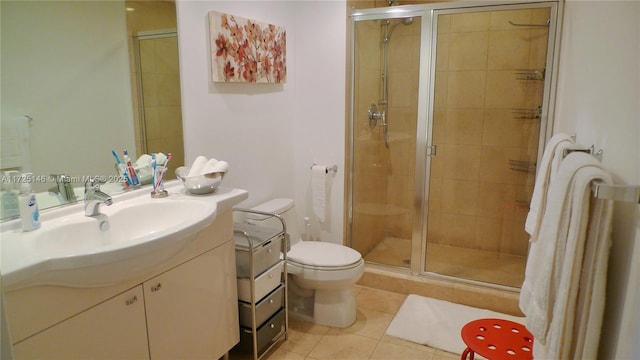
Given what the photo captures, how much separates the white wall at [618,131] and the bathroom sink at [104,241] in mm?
1222

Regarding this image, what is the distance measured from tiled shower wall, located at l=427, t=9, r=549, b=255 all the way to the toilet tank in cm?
104

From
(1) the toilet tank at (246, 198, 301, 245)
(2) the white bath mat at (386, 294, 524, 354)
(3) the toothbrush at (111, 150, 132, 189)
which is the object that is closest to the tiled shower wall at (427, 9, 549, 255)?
(2) the white bath mat at (386, 294, 524, 354)

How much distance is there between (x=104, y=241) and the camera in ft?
5.50

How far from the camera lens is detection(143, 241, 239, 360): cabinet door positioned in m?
1.73

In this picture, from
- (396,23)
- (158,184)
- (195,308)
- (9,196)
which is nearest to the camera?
(9,196)

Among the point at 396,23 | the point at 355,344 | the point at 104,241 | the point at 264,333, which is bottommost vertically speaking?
the point at 355,344

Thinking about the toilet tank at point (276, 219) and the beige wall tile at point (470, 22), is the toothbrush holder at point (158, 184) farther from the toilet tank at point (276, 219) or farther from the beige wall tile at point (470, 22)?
the beige wall tile at point (470, 22)

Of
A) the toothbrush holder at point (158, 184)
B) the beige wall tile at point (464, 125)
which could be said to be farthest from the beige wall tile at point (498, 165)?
the toothbrush holder at point (158, 184)

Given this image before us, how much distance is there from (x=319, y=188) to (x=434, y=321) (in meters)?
1.15

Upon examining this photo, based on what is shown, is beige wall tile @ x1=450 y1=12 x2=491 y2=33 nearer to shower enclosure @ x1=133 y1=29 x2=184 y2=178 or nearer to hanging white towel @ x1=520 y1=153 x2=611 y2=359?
shower enclosure @ x1=133 y1=29 x2=184 y2=178

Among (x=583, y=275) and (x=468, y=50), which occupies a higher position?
(x=468, y=50)

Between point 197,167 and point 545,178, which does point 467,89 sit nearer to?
point 545,178

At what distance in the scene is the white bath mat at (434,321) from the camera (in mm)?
2525

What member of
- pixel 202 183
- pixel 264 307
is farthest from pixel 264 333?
pixel 202 183
